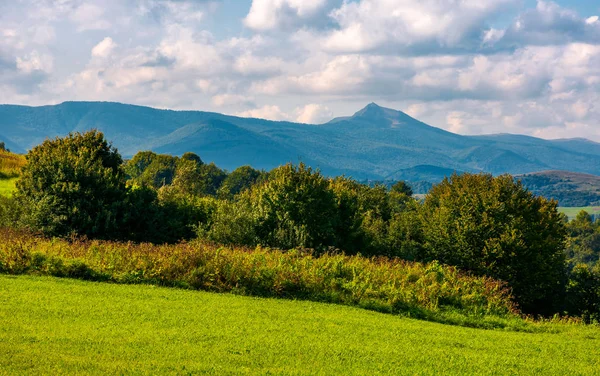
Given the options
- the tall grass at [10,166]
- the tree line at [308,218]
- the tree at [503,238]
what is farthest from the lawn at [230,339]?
the tall grass at [10,166]

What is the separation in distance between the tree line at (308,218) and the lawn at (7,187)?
12.1 ft

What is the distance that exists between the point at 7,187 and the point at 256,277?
1006 inches

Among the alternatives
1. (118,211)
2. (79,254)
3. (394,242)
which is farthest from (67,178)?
(394,242)

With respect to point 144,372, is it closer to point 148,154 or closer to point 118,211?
point 118,211

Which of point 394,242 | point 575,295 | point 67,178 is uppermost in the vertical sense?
point 67,178

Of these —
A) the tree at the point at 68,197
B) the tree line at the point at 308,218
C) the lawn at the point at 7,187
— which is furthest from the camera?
the lawn at the point at 7,187

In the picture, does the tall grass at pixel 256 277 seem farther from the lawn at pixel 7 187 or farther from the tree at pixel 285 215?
the lawn at pixel 7 187

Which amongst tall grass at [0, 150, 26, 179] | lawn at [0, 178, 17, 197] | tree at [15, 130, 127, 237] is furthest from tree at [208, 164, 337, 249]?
tall grass at [0, 150, 26, 179]

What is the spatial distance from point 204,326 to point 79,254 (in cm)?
916

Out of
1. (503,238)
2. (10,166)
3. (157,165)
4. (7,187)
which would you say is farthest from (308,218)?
(157,165)

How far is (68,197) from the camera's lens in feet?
95.8

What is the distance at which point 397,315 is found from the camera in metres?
18.2

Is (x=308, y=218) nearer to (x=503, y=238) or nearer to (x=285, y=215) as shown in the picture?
(x=285, y=215)

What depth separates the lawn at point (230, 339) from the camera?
10.5 m
